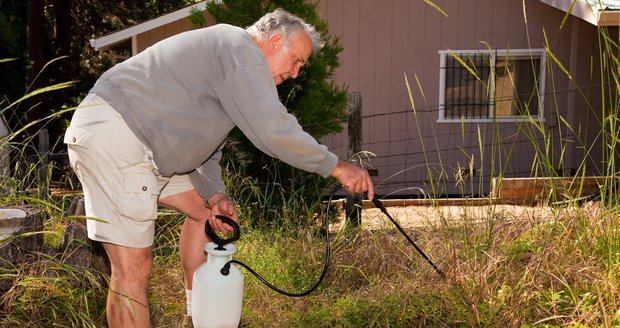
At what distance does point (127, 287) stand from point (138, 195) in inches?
15.5

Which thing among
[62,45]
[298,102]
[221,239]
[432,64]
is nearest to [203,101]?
[221,239]

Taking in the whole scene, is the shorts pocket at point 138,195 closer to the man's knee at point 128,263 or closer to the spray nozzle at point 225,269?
the man's knee at point 128,263

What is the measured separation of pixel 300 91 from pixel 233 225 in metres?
3.32

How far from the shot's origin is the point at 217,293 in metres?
3.46

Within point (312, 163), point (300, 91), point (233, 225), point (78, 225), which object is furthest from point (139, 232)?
point (300, 91)

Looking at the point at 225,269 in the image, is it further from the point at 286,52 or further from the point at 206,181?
the point at 286,52

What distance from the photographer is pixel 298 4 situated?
22.6ft

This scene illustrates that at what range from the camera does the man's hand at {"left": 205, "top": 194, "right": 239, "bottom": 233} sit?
3887 mm

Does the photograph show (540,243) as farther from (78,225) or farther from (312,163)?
(78,225)

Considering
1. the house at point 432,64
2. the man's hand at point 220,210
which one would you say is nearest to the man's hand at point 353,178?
the man's hand at point 220,210

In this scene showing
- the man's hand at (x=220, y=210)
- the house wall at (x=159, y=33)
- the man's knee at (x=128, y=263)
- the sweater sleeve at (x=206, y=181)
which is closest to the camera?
the man's knee at (x=128, y=263)

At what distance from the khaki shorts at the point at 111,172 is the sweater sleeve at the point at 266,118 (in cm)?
46

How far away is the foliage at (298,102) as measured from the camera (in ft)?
21.6

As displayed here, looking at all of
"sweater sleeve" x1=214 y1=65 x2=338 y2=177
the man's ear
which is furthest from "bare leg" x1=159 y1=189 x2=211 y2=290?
the man's ear
